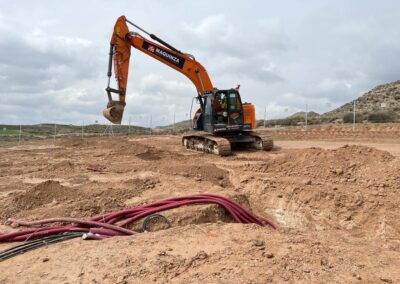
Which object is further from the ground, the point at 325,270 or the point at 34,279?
the point at 325,270

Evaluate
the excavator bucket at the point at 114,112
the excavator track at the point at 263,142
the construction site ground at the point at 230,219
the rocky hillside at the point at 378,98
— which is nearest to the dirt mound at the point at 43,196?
the construction site ground at the point at 230,219

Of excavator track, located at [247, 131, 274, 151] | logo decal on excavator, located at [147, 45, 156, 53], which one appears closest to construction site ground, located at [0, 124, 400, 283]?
excavator track, located at [247, 131, 274, 151]

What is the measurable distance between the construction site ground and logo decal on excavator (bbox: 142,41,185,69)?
3923 mm

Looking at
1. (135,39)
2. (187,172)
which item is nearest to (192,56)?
(135,39)

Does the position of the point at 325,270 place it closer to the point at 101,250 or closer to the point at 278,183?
the point at 101,250

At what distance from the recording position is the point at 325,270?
4027 millimetres

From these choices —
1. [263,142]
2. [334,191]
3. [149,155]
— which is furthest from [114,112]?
[334,191]

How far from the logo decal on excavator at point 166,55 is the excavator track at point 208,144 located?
A: 3275 millimetres

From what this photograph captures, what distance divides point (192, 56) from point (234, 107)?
2827 mm

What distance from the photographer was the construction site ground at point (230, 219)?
4.17m

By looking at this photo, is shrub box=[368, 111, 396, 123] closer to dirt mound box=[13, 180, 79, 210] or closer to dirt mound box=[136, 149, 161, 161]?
dirt mound box=[136, 149, 161, 161]

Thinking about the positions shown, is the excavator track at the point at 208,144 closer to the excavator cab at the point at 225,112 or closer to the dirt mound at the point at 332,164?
the excavator cab at the point at 225,112

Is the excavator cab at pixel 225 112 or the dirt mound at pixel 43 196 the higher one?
the excavator cab at pixel 225 112

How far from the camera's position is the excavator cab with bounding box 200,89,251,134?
16.7 m
